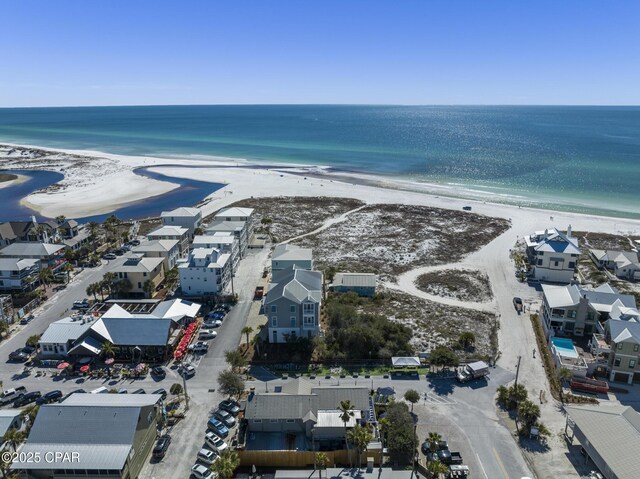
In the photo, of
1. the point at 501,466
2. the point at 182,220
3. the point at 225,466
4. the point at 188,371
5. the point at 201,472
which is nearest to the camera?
the point at 225,466

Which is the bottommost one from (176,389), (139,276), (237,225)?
(176,389)

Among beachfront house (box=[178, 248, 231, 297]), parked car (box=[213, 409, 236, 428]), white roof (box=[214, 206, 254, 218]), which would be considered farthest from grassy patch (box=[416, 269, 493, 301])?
parked car (box=[213, 409, 236, 428])

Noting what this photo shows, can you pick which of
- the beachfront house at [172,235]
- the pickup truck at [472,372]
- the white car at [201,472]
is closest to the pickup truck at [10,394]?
the white car at [201,472]

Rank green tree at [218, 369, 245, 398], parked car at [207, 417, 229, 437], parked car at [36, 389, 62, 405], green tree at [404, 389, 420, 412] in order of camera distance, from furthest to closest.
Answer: parked car at [36, 389, 62, 405] < green tree at [218, 369, 245, 398] < green tree at [404, 389, 420, 412] < parked car at [207, 417, 229, 437]

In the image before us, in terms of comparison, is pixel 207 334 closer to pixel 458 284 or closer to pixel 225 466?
pixel 225 466

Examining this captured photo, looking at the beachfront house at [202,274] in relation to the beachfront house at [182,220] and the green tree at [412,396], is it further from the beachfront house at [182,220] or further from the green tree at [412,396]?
the green tree at [412,396]

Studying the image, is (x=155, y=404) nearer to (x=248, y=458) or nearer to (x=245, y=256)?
(x=248, y=458)

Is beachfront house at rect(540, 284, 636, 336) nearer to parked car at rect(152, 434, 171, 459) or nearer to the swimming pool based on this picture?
the swimming pool

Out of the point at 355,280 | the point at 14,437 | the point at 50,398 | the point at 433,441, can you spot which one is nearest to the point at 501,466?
the point at 433,441
